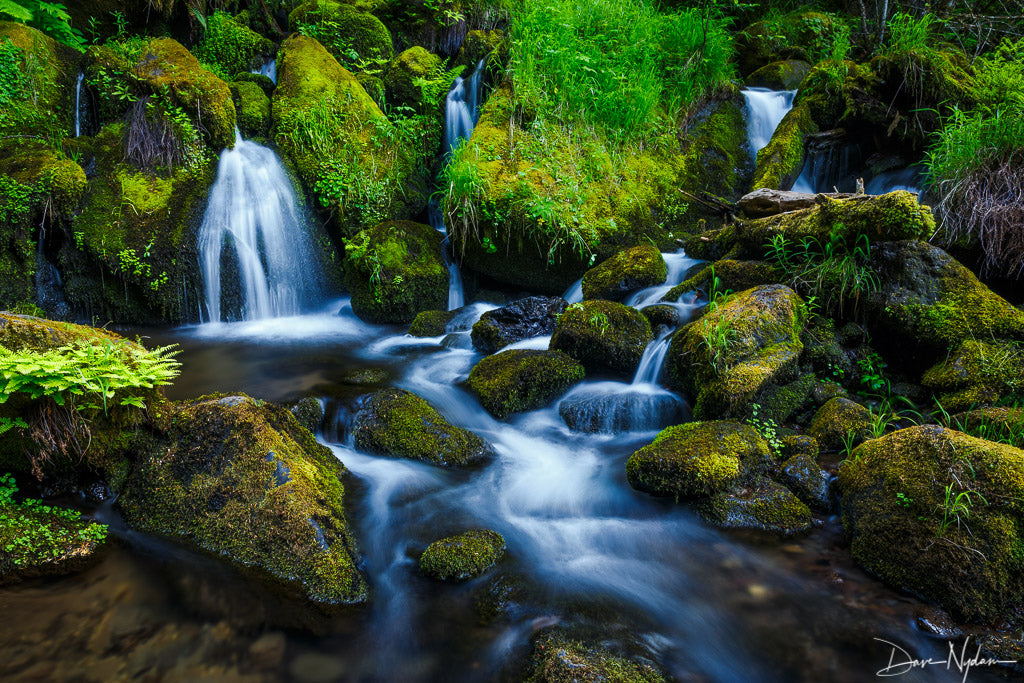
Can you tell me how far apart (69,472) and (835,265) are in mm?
6104

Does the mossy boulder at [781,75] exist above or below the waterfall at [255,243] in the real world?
above

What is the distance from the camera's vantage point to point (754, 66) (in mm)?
10938

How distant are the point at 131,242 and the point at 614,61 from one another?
25.9 feet

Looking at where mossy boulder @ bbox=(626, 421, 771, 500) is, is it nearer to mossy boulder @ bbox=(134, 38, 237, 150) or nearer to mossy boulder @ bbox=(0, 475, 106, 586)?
mossy boulder @ bbox=(0, 475, 106, 586)

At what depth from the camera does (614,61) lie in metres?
8.94

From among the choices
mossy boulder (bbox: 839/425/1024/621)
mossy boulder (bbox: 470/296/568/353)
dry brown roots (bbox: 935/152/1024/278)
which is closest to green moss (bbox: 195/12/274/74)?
mossy boulder (bbox: 470/296/568/353)

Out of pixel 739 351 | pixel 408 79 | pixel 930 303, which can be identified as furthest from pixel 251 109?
pixel 930 303

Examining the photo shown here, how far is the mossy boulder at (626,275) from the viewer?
6.41m

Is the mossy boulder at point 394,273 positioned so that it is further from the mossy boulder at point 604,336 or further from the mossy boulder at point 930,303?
the mossy boulder at point 930,303

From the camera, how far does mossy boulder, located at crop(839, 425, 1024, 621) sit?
96.2 inches

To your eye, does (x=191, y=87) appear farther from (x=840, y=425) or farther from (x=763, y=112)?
(x=763, y=112)
